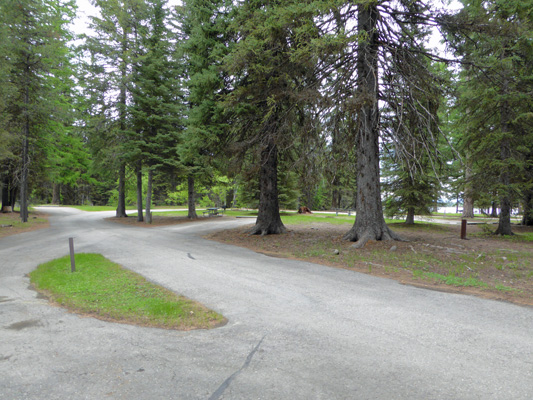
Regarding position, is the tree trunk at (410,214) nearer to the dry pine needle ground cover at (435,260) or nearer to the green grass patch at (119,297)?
the dry pine needle ground cover at (435,260)

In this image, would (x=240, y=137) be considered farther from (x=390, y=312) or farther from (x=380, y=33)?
(x=390, y=312)

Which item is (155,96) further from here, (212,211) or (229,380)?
(229,380)

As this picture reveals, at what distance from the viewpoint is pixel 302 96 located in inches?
365

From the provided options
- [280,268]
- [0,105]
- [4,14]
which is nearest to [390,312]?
[280,268]

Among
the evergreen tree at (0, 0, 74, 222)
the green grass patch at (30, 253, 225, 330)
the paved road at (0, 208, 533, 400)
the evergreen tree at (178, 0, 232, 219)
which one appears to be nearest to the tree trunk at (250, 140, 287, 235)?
the evergreen tree at (178, 0, 232, 219)

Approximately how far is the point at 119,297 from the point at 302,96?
735 cm

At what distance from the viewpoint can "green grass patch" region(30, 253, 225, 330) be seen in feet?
14.1

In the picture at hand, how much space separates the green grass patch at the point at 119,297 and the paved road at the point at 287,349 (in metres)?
0.26

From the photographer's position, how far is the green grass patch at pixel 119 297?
4.31 m

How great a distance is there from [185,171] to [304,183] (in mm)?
11855

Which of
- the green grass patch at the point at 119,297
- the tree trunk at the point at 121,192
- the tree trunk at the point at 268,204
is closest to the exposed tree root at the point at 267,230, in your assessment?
the tree trunk at the point at 268,204

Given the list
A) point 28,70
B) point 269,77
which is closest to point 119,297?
point 269,77

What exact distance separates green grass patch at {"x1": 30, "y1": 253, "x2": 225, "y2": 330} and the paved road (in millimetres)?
259

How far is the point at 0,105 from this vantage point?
44.7 ft
